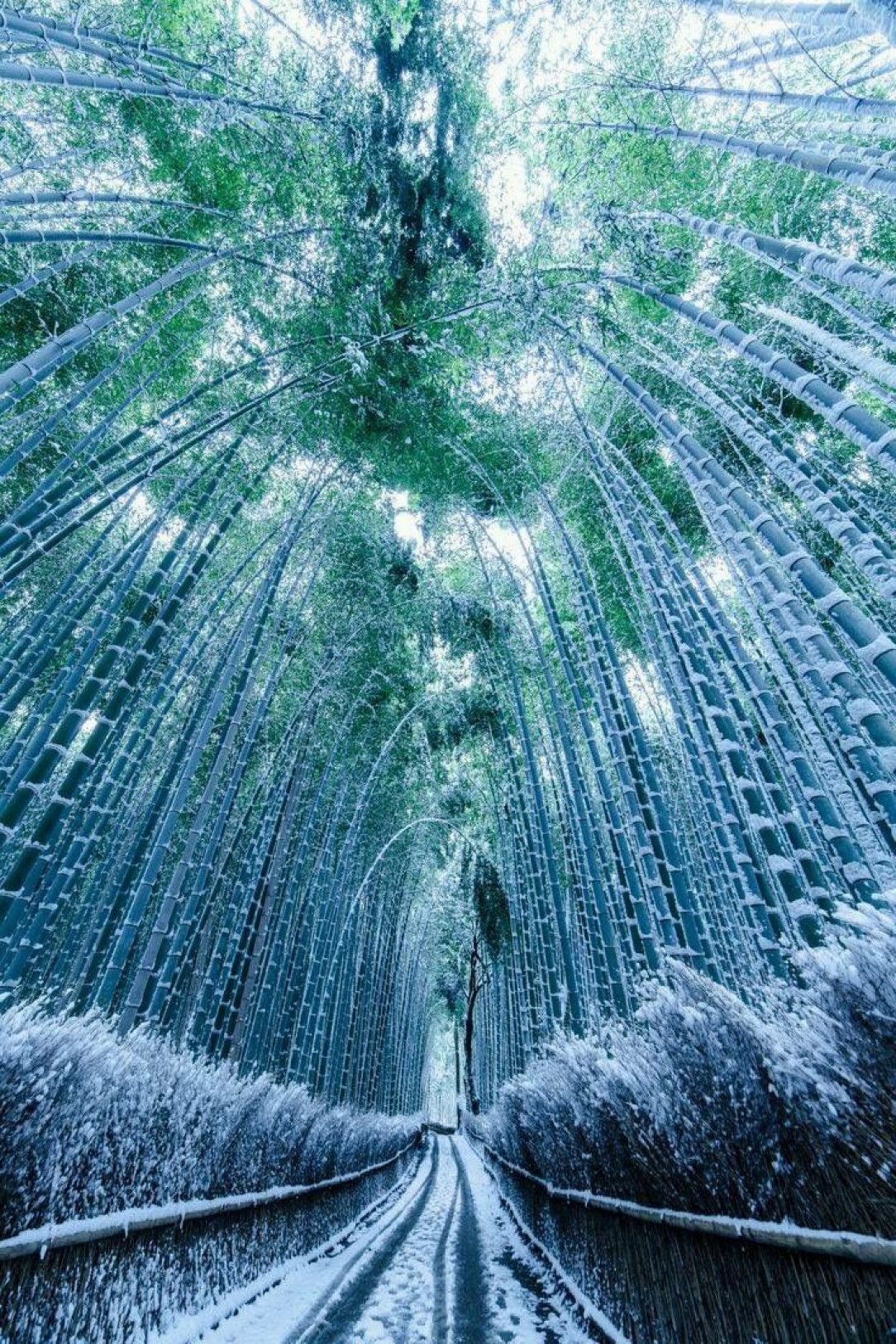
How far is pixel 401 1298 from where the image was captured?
325cm

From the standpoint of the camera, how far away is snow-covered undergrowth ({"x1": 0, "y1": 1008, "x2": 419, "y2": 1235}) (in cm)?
158

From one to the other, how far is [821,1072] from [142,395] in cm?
669

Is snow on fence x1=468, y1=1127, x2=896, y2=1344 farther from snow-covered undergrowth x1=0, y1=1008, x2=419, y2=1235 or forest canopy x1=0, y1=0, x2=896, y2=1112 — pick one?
snow-covered undergrowth x1=0, y1=1008, x2=419, y2=1235

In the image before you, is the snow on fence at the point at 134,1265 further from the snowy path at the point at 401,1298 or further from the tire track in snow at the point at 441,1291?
the tire track in snow at the point at 441,1291

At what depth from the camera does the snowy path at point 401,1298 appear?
2611mm

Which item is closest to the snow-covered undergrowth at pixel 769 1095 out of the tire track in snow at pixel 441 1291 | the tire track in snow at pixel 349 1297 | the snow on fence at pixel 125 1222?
the tire track in snow at pixel 441 1291

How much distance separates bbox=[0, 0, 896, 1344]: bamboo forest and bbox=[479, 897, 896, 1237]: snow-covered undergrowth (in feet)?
0.05

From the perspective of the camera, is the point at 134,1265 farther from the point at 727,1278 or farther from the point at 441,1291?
the point at 441,1291

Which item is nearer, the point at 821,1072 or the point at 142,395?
the point at 821,1072

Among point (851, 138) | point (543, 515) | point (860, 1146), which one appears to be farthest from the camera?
point (543, 515)

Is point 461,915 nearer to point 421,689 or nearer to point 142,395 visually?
point 421,689

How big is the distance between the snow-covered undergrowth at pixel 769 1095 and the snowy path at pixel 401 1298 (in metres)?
0.93

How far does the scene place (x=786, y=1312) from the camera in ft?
4.51

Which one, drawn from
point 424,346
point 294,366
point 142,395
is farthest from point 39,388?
point 424,346
